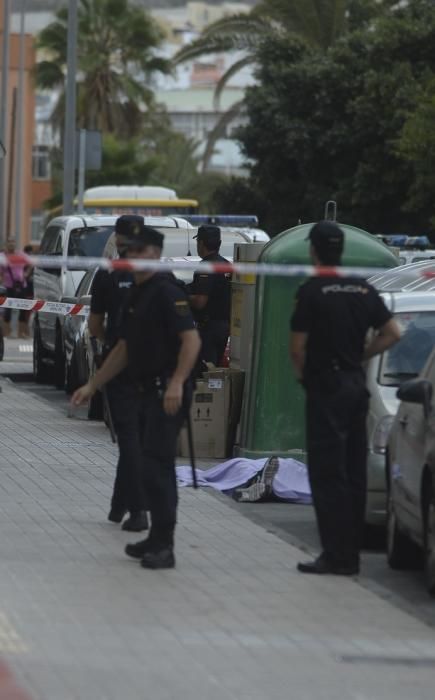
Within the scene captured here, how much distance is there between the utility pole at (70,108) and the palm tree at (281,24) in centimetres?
1458

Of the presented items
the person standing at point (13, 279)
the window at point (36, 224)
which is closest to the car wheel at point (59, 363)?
the person standing at point (13, 279)

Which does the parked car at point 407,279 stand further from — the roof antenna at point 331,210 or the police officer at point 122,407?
the police officer at point 122,407

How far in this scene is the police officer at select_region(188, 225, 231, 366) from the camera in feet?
46.8

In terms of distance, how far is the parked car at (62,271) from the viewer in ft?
70.1

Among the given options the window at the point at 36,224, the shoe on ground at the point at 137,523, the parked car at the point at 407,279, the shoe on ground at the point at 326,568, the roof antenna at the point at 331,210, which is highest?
the roof antenna at the point at 331,210

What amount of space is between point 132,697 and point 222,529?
4263mm

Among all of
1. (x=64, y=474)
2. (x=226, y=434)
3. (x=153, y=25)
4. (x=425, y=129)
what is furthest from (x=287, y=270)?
(x=153, y=25)

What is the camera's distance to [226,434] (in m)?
13.9

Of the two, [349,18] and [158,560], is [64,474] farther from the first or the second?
[349,18]

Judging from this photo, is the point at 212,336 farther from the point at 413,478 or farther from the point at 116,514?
the point at 413,478

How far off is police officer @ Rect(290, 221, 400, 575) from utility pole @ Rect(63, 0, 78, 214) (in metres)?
21.3

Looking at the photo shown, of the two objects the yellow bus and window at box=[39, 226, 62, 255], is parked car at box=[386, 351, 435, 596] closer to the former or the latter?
window at box=[39, 226, 62, 255]

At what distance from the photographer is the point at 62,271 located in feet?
72.7

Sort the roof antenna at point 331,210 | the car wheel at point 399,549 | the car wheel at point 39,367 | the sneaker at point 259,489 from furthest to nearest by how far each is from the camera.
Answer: the car wheel at point 39,367
the roof antenna at point 331,210
the sneaker at point 259,489
the car wheel at point 399,549
